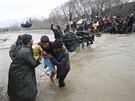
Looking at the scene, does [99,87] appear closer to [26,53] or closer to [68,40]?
[26,53]

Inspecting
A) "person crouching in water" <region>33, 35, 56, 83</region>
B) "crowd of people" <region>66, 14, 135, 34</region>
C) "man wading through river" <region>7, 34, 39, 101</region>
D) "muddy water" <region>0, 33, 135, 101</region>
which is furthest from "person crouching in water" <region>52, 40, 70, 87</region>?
"crowd of people" <region>66, 14, 135, 34</region>

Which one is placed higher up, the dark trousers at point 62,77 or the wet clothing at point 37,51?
the wet clothing at point 37,51

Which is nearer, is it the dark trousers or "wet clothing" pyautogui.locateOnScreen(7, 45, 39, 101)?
"wet clothing" pyautogui.locateOnScreen(7, 45, 39, 101)

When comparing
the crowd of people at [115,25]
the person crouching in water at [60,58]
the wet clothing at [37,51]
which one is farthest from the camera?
the crowd of people at [115,25]

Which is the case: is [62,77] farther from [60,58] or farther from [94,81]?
[94,81]

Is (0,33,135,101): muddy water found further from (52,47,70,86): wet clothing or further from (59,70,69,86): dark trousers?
(52,47,70,86): wet clothing

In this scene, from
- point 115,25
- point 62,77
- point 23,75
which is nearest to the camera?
point 23,75

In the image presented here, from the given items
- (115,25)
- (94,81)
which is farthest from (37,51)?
(115,25)

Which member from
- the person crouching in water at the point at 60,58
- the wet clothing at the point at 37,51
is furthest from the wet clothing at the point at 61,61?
the wet clothing at the point at 37,51

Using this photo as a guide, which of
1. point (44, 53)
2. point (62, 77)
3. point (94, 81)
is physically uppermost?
point (44, 53)

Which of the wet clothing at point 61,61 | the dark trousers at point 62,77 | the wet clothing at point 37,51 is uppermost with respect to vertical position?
the wet clothing at point 37,51

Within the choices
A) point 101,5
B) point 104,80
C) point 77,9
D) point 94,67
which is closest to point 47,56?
point 104,80

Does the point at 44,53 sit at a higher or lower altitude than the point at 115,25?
higher

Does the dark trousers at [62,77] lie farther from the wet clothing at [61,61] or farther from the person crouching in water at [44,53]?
the person crouching in water at [44,53]
